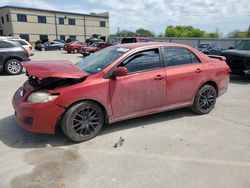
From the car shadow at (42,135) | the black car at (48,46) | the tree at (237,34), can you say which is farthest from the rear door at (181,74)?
the tree at (237,34)

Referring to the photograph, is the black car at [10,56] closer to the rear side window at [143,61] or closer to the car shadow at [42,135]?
the car shadow at [42,135]

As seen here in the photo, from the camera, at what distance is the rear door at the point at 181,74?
4.56m

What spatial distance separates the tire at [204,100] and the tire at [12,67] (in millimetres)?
8722

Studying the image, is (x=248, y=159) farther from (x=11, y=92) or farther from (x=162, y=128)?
(x=11, y=92)

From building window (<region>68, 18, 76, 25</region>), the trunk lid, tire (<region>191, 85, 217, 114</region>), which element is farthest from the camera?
building window (<region>68, 18, 76, 25</region>)

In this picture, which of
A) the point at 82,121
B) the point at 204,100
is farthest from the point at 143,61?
the point at 204,100

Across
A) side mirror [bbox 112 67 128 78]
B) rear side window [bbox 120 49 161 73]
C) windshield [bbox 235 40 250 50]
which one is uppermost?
windshield [bbox 235 40 250 50]

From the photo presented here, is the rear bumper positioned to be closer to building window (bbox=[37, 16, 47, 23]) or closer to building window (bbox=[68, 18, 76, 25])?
building window (bbox=[37, 16, 47, 23])

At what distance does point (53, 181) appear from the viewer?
288 centimetres

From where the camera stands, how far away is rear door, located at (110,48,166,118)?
403 centimetres

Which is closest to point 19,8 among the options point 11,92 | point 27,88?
point 11,92

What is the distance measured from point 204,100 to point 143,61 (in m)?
1.80

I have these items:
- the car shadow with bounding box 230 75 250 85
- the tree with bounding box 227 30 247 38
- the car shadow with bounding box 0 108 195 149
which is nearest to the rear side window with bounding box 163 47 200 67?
the car shadow with bounding box 0 108 195 149

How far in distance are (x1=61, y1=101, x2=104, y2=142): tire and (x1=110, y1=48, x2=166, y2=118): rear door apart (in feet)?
1.07
